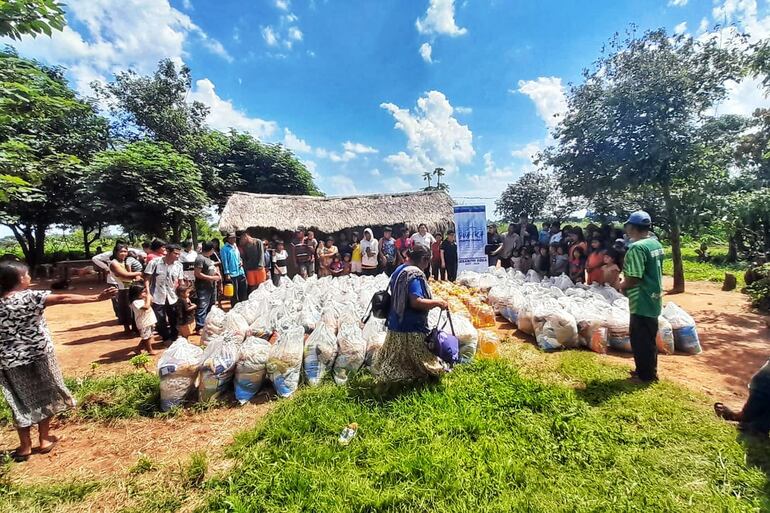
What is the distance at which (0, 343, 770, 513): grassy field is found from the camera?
1.90 m

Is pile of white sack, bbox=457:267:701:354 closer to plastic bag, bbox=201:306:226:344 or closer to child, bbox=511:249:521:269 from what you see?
child, bbox=511:249:521:269

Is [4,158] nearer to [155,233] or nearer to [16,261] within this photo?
[16,261]

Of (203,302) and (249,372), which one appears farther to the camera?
(203,302)

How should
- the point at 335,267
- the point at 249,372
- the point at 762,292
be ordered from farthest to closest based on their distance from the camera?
the point at 335,267
the point at 762,292
the point at 249,372

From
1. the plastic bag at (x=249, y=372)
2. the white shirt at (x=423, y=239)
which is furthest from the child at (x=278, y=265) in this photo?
the plastic bag at (x=249, y=372)

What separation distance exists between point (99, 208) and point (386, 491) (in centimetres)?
1326

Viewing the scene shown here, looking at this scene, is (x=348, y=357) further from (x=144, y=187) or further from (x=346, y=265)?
(x=144, y=187)

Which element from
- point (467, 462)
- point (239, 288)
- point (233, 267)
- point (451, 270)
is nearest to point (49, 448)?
point (467, 462)

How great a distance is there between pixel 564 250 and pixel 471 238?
86.9 inches

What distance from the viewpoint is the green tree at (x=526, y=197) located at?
23.0 metres

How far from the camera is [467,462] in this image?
2.17 m


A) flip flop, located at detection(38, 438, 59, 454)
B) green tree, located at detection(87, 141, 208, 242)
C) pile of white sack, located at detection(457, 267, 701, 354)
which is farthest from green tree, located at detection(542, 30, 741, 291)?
green tree, located at detection(87, 141, 208, 242)

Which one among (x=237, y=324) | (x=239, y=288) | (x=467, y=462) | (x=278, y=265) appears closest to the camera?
(x=467, y=462)

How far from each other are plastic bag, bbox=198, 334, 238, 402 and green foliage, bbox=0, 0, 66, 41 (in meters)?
3.18
